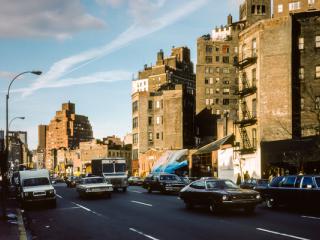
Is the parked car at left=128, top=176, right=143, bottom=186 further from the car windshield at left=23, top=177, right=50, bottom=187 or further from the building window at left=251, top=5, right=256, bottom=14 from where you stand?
the building window at left=251, top=5, right=256, bottom=14

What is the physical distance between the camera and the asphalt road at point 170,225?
573 inches

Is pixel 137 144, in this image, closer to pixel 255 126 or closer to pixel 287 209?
pixel 255 126

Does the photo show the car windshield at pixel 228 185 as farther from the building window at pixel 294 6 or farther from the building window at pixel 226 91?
the building window at pixel 226 91

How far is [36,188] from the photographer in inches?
1098

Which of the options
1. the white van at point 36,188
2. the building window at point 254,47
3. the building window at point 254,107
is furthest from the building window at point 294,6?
the white van at point 36,188

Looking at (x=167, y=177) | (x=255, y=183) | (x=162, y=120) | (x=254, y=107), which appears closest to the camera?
(x=255, y=183)

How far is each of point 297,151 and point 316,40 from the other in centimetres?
1292

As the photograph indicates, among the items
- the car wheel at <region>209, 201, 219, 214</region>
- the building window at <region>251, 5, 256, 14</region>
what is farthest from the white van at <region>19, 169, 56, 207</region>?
the building window at <region>251, 5, 256, 14</region>

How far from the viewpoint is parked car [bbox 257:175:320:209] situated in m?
20.6

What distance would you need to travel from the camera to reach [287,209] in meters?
23.4

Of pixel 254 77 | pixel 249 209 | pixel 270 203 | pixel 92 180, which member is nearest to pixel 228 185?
pixel 249 209

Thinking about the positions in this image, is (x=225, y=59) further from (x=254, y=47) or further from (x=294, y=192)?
(x=294, y=192)

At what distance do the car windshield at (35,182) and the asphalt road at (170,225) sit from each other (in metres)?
5.96

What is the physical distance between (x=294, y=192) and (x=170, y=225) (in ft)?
23.7
